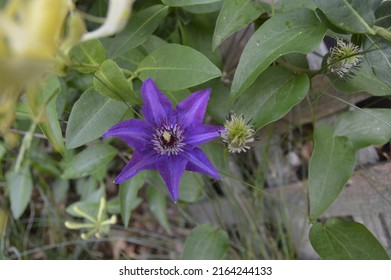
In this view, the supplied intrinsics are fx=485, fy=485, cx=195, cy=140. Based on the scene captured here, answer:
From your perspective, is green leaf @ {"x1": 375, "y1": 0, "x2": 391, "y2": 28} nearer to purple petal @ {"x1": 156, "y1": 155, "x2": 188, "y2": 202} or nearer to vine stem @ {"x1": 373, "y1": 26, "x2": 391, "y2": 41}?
vine stem @ {"x1": 373, "y1": 26, "x2": 391, "y2": 41}

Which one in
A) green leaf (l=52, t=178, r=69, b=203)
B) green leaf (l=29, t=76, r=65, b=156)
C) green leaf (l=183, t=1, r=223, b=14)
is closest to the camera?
green leaf (l=29, t=76, r=65, b=156)

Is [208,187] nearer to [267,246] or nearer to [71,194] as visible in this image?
[267,246]

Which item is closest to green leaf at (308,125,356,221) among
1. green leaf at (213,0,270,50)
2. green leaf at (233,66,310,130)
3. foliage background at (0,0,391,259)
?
foliage background at (0,0,391,259)

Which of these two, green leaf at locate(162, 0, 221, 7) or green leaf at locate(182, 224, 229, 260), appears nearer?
green leaf at locate(162, 0, 221, 7)

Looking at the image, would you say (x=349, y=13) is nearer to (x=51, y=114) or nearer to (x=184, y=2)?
(x=184, y=2)

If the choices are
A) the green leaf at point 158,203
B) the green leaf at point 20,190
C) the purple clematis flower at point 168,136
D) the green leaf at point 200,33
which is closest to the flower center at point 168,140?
the purple clematis flower at point 168,136
